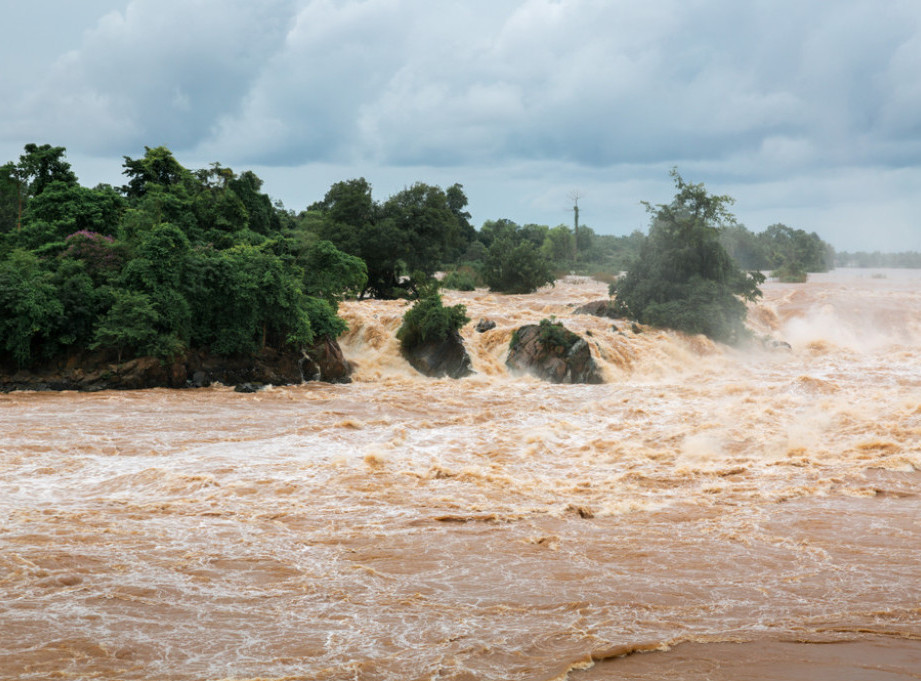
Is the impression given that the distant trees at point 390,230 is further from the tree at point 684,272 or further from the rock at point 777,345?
the rock at point 777,345

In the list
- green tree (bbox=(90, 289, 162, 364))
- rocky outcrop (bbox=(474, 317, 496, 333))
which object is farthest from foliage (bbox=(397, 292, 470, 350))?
green tree (bbox=(90, 289, 162, 364))

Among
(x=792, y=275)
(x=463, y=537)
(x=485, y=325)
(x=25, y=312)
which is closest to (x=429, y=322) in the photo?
(x=485, y=325)

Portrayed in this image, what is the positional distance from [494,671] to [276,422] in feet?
33.9

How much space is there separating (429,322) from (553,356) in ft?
11.7

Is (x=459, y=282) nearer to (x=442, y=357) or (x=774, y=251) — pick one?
(x=442, y=357)

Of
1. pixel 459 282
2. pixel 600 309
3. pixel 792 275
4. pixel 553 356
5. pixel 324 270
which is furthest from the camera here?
pixel 792 275

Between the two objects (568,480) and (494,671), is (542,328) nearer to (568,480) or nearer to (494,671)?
(568,480)

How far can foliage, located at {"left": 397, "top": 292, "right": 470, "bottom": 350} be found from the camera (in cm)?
2184

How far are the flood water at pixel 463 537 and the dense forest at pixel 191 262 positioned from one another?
198cm

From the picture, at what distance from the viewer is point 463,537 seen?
8.24 meters

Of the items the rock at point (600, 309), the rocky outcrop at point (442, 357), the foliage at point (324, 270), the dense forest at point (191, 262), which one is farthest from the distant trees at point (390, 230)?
the rocky outcrop at point (442, 357)

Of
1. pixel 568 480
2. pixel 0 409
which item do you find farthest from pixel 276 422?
pixel 568 480

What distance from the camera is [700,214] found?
Result: 27.9 metres

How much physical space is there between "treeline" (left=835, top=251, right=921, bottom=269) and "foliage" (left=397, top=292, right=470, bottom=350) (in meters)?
65.6
